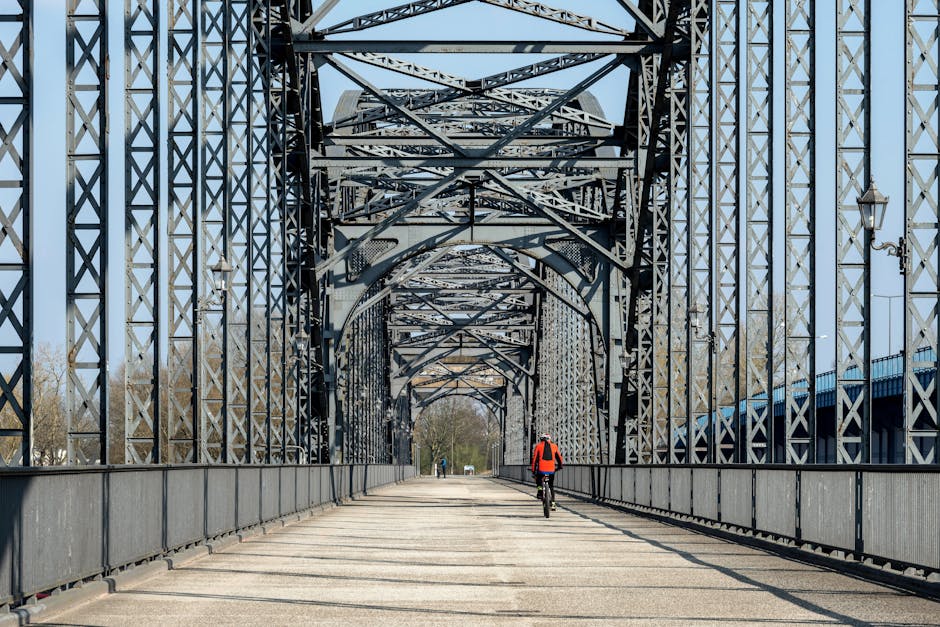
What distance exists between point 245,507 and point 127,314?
10.00 ft

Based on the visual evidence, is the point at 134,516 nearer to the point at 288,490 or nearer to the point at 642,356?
the point at 288,490

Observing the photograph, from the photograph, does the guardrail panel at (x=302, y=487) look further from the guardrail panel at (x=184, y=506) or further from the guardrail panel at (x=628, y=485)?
the guardrail panel at (x=184, y=506)

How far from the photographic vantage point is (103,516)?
13.5m

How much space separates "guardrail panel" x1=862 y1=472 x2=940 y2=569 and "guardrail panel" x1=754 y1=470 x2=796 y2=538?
3.18 m

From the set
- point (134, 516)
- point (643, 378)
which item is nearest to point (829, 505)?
point (134, 516)

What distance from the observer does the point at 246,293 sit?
2975cm

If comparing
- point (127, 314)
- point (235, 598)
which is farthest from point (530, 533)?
point (235, 598)

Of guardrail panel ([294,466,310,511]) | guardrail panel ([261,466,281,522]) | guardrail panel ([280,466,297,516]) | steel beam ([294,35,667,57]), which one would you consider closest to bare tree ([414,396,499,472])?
guardrail panel ([294,466,310,511])

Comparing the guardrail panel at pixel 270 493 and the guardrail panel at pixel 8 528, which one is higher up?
the guardrail panel at pixel 8 528

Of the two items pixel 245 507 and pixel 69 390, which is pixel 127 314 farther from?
pixel 69 390

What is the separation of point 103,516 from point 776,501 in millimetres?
8792

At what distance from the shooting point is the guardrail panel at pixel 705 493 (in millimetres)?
23891

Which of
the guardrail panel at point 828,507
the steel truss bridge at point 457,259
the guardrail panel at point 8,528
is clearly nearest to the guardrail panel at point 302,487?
the steel truss bridge at point 457,259

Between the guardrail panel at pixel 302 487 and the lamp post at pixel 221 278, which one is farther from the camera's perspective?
the guardrail panel at pixel 302 487
